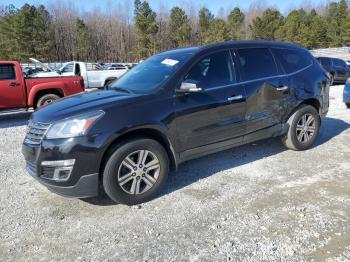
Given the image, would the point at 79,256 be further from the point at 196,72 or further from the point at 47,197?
the point at 196,72

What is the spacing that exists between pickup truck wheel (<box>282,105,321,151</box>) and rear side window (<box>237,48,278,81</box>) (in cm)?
83

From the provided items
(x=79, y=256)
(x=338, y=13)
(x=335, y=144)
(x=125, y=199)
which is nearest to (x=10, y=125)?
(x=125, y=199)

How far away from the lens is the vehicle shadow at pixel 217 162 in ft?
14.7

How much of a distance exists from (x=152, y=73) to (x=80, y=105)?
1154 mm

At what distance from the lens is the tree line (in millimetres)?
41938

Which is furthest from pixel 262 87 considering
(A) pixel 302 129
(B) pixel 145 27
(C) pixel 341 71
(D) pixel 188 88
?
(B) pixel 145 27

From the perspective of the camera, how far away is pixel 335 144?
6113 mm

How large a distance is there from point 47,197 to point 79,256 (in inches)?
55.6

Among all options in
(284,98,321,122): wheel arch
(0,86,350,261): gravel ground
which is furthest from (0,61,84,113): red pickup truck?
(284,98,321,122): wheel arch

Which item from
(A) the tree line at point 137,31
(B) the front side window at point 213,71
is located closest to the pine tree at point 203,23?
(A) the tree line at point 137,31

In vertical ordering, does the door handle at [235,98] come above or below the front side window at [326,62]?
below

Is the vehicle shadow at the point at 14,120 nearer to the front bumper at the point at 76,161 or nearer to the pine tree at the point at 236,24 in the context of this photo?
the front bumper at the point at 76,161

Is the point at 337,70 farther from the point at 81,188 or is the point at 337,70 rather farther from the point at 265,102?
the point at 81,188

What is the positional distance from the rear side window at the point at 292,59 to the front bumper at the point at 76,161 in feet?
10.9
